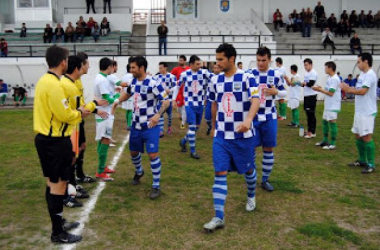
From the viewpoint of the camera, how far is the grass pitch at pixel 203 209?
187 inches

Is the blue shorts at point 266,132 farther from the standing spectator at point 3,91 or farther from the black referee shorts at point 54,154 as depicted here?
the standing spectator at point 3,91

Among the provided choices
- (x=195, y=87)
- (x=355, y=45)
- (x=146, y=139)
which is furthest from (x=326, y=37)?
(x=146, y=139)

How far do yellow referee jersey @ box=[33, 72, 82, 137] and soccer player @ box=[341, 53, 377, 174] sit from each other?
4973mm

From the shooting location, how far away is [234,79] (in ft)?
16.8

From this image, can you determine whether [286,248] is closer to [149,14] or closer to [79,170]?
[79,170]

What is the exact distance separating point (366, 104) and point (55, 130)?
5.76 meters

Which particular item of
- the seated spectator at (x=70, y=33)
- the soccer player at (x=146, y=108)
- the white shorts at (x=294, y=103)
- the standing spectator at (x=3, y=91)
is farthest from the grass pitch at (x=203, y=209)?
the seated spectator at (x=70, y=33)

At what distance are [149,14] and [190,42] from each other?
825 cm

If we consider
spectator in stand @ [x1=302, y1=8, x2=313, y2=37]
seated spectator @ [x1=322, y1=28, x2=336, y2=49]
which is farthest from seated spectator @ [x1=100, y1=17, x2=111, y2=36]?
seated spectator @ [x1=322, y1=28, x2=336, y2=49]

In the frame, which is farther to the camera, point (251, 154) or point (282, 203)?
point (282, 203)

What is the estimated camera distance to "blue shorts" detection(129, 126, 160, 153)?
6305mm

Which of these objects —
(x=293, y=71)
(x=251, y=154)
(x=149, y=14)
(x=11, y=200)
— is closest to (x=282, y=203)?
(x=251, y=154)

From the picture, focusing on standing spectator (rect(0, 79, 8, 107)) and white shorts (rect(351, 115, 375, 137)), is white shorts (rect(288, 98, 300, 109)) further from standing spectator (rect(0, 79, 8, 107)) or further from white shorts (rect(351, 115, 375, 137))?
standing spectator (rect(0, 79, 8, 107))

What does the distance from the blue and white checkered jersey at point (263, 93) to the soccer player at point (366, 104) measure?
1.32 metres
